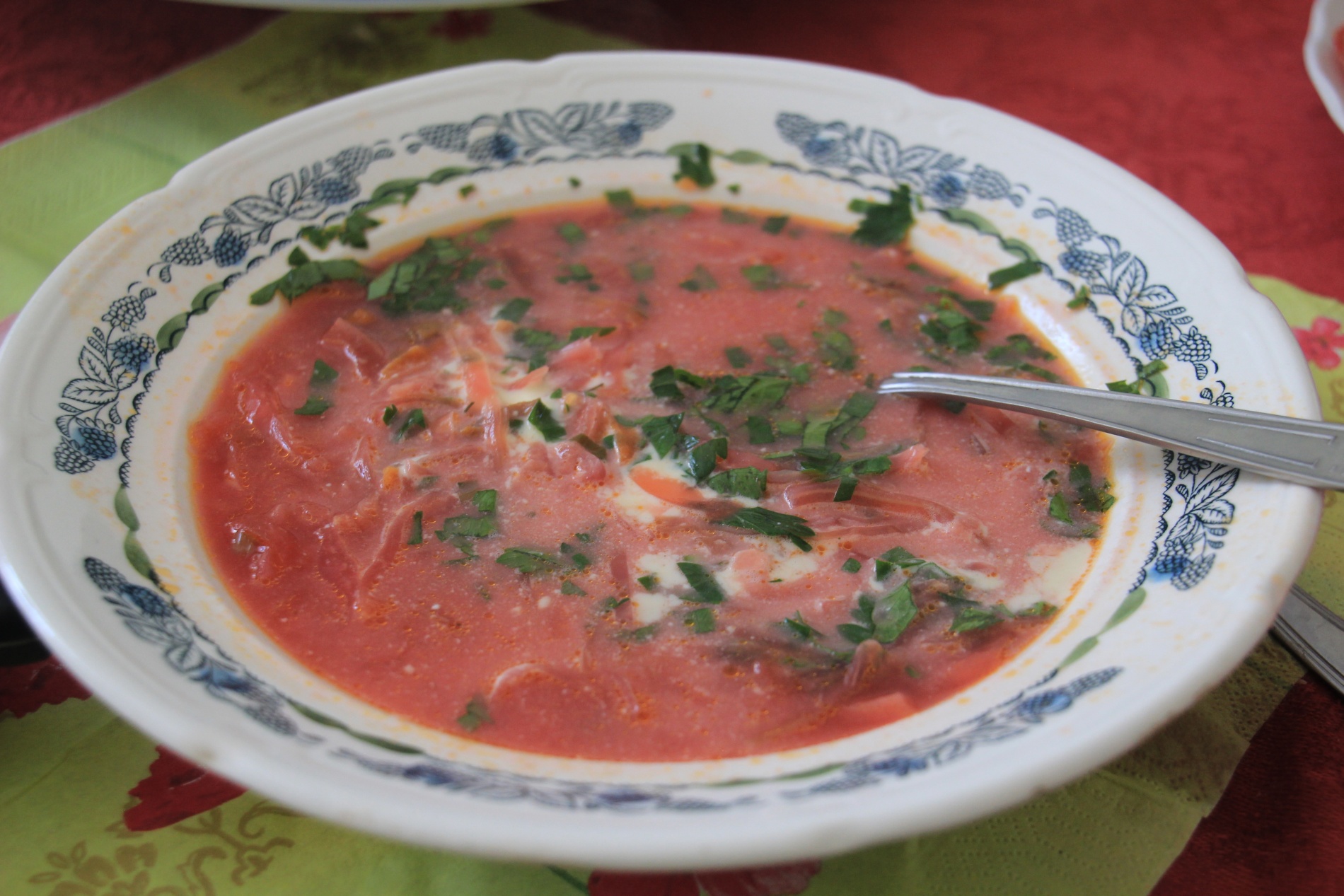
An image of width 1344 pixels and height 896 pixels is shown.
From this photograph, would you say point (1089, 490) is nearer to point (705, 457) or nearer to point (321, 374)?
point (705, 457)

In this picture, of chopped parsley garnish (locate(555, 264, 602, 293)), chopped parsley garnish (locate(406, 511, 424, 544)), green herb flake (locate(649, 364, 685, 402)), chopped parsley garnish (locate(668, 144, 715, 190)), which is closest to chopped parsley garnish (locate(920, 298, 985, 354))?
green herb flake (locate(649, 364, 685, 402))

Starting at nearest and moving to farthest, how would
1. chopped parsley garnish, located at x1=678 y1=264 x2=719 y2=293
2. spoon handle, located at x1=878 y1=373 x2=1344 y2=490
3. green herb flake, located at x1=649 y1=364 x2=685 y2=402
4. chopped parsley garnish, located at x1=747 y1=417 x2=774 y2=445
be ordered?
spoon handle, located at x1=878 y1=373 x2=1344 y2=490
chopped parsley garnish, located at x1=747 y1=417 x2=774 y2=445
green herb flake, located at x1=649 y1=364 x2=685 y2=402
chopped parsley garnish, located at x1=678 y1=264 x2=719 y2=293

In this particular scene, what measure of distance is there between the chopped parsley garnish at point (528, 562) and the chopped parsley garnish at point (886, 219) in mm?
1381

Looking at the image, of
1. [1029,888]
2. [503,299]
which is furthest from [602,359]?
[1029,888]

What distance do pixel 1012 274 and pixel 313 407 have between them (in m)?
1.76

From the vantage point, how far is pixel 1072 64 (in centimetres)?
377

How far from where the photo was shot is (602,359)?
2.54m

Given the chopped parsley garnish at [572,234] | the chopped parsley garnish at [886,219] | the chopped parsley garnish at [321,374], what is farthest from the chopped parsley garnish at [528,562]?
the chopped parsley garnish at [886,219]

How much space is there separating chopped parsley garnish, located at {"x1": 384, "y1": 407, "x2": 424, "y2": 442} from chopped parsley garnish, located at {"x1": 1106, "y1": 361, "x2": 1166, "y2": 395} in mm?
1524

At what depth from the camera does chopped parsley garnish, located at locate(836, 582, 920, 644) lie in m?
1.91

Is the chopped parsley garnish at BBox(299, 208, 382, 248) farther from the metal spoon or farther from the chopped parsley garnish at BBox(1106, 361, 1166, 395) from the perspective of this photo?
the chopped parsley garnish at BBox(1106, 361, 1166, 395)

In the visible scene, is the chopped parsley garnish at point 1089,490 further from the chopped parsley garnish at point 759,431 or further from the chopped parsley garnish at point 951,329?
the chopped parsley garnish at point 759,431

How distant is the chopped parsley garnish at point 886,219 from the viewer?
2.84m

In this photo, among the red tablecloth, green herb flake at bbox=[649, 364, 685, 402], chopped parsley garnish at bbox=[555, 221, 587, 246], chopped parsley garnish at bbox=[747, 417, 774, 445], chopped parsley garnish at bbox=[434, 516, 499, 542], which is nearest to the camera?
chopped parsley garnish at bbox=[434, 516, 499, 542]
